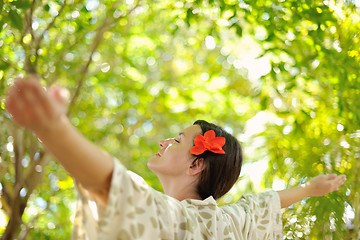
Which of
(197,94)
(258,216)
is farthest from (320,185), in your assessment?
(197,94)

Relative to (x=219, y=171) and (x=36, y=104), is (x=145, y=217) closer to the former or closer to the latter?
(x=36, y=104)

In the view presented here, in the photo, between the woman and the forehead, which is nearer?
the woman

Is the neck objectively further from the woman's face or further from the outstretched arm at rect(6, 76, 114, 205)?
the outstretched arm at rect(6, 76, 114, 205)

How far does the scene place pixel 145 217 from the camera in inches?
38.8

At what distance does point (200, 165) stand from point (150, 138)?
3.69 meters

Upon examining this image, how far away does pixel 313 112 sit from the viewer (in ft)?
8.64

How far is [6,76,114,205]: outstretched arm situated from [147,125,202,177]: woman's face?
22.5 inches

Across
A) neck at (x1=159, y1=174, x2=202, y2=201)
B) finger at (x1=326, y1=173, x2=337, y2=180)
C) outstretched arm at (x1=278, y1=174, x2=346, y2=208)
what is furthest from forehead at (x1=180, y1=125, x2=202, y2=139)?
finger at (x1=326, y1=173, x2=337, y2=180)

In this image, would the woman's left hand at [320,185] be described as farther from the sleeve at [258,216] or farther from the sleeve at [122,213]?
the sleeve at [122,213]

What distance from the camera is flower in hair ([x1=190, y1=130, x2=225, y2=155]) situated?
1.48 metres

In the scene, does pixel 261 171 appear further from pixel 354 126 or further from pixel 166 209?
pixel 166 209

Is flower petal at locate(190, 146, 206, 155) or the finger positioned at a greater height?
flower petal at locate(190, 146, 206, 155)

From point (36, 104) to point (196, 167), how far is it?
0.81 m

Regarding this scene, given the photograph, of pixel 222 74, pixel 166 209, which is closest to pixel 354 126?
pixel 166 209
